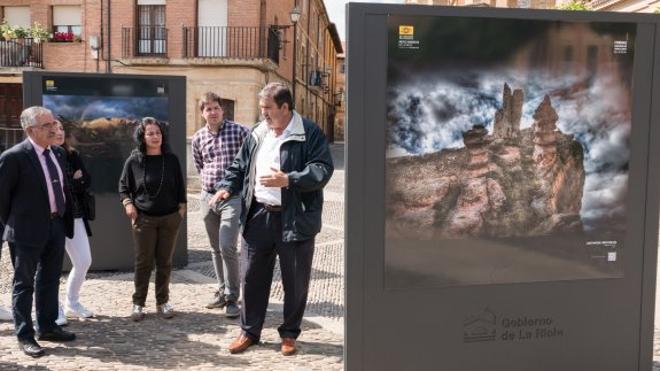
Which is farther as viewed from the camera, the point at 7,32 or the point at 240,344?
the point at 7,32

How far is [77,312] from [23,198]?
1302 millimetres

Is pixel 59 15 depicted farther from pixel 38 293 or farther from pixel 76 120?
pixel 38 293

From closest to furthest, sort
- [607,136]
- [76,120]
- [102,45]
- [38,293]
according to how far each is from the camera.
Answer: [607,136], [38,293], [76,120], [102,45]

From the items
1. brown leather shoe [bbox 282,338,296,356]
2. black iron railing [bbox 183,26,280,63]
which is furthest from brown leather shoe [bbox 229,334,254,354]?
black iron railing [bbox 183,26,280,63]

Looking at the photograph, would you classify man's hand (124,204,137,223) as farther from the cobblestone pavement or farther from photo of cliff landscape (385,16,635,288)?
photo of cliff landscape (385,16,635,288)

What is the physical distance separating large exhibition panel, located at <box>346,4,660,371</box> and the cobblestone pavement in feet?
3.58

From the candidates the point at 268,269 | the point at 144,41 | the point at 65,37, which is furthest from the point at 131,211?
the point at 65,37

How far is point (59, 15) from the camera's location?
25234 millimetres

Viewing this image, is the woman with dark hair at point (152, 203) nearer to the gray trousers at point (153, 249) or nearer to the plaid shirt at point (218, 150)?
the gray trousers at point (153, 249)

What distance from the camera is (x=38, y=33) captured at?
79.9 feet

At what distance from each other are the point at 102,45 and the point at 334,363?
22515 mm

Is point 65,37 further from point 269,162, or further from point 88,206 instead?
point 269,162

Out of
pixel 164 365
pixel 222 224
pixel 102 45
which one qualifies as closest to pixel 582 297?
pixel 164 365

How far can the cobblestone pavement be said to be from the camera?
4.41m
